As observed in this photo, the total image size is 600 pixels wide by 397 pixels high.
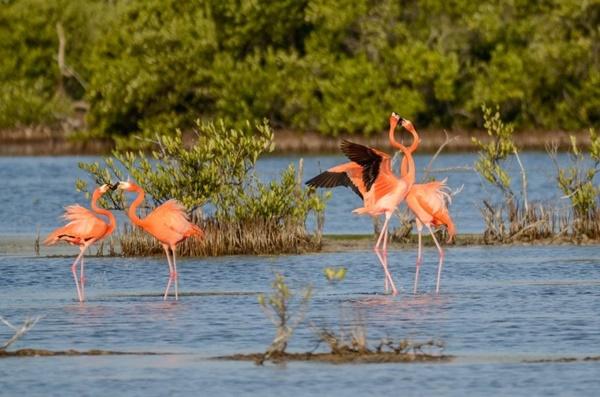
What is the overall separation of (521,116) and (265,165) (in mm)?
16006

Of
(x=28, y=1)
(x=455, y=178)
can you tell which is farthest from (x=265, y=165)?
(x=28, y=1)

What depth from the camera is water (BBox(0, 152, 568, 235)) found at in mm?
26734

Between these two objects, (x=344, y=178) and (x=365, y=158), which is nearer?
(x=365, y=158)

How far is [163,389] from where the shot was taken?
10828 millimetres

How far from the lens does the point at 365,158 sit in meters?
16.5

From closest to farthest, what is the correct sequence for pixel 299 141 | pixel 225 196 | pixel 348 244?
pixel 225 196 < pixel 348 244 < pixel 299 141

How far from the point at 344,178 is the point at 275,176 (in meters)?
12.4

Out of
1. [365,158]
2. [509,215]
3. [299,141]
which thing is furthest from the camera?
[299,141]

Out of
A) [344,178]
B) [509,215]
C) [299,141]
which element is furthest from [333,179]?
[299,141]

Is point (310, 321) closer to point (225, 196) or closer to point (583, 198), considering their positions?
point (225, 196)

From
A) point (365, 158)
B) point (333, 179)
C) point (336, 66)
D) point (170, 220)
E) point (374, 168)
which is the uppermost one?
point (336, 66)

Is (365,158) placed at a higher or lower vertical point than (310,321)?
higher

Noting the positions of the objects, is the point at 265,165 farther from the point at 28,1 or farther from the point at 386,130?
the point at 28,1

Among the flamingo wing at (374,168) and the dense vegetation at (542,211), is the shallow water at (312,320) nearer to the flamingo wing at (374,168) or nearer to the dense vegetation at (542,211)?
the dense vegetation at (542,211)
